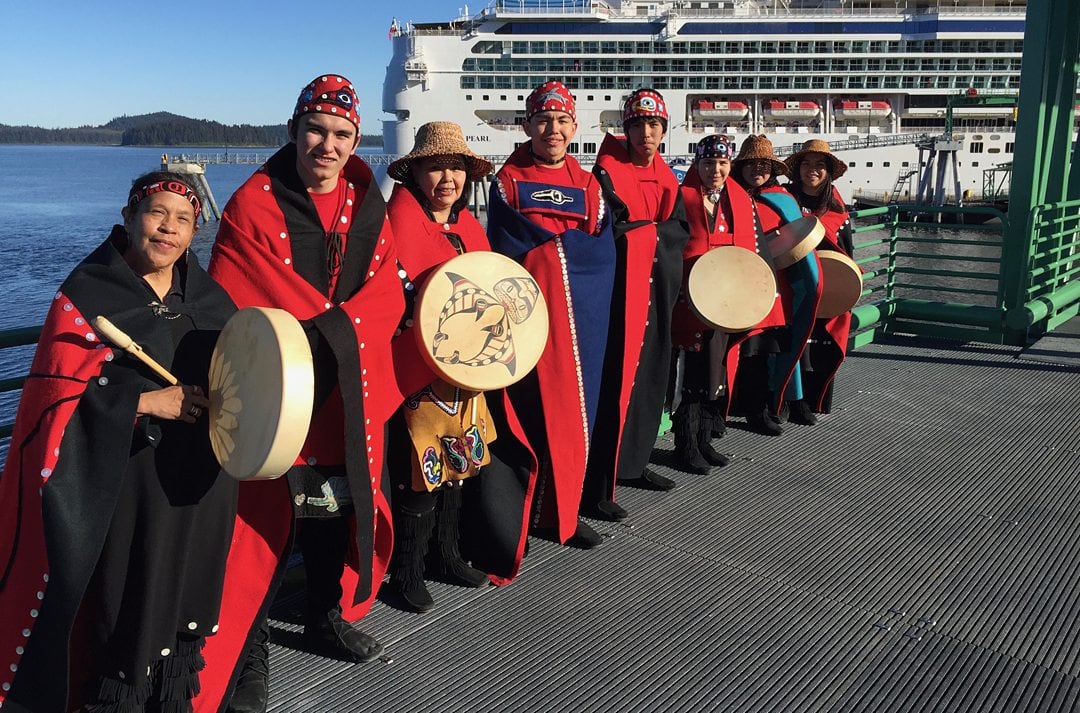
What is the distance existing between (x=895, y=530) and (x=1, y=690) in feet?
10.0

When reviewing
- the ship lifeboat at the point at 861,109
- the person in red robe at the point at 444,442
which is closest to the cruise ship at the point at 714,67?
the ship lifeboat at the point at 861,109

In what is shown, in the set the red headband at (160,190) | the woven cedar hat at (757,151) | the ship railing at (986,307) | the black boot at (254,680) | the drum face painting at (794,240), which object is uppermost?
the woven cedar hat at (757,151)

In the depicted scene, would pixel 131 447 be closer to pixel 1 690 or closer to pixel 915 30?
pixel 1 690

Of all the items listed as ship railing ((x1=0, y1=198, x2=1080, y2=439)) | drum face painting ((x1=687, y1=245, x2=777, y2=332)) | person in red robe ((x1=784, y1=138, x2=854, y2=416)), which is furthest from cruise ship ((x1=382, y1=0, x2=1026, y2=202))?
drum face painting ((x1=687, y1=245, x2=777, y2=332))

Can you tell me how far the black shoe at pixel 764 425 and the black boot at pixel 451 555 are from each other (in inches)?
87.6

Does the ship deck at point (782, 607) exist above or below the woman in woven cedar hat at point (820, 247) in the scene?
below

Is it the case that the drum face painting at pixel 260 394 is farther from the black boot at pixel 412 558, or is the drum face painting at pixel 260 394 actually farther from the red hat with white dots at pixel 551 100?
the red hat with white dots at pixel 551 100

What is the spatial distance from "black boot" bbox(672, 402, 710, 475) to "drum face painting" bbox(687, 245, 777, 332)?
0.64 m

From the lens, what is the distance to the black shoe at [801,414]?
16.5 feet

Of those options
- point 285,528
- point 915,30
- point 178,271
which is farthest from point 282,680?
point 915,30

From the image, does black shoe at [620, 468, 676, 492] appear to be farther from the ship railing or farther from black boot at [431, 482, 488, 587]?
the ship railing

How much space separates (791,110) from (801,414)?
3886 centimetres

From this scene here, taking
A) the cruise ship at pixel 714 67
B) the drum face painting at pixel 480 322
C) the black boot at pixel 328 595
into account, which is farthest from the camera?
the cruise ship at pixel 714 67

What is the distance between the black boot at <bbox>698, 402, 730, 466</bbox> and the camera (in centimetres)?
429
